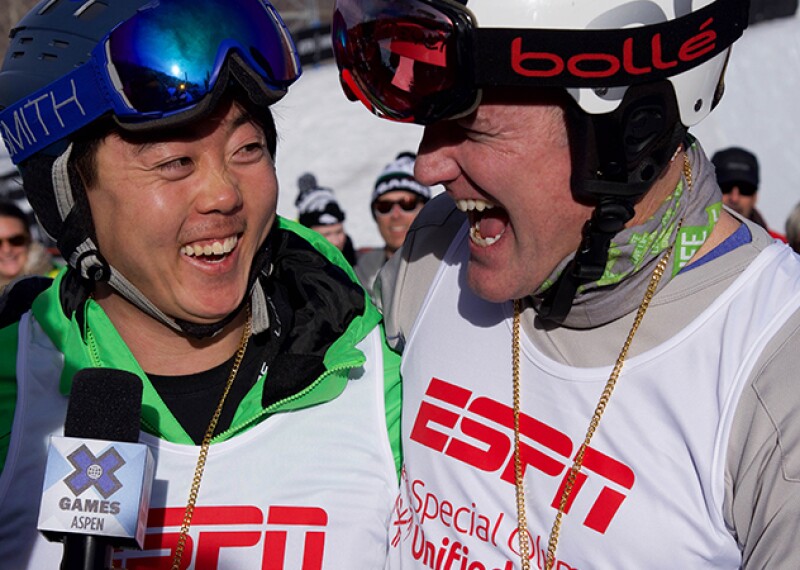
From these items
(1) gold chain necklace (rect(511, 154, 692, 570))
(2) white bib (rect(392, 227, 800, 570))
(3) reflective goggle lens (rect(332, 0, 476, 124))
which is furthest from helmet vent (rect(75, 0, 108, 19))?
(1) gold chain necklace (rect(511, 154, 692, 570))

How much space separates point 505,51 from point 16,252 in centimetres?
521

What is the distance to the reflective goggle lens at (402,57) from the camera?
242cm

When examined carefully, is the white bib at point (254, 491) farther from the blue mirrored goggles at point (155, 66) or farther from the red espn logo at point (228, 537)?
the blue mirrored goggles at point (155, 66)

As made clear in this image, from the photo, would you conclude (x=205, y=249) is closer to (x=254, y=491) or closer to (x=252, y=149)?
(x=252, y=149)

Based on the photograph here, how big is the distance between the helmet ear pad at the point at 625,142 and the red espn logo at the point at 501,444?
63 centimetres

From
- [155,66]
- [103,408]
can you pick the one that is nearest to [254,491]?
[103,408]

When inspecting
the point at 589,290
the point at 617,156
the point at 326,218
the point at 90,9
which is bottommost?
the point at 326,218

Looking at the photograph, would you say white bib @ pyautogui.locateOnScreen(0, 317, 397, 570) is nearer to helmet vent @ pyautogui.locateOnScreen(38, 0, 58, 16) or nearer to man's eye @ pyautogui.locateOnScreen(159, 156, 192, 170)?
man's eye @ pyautogui.locateOnScreen(159, 156, 192, 170)

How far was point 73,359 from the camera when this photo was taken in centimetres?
266

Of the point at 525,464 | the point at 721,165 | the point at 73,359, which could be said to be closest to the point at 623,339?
the point at 525,464

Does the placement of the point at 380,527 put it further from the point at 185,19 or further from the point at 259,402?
the point at 185,19

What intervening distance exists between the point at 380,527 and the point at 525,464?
49 centimetres

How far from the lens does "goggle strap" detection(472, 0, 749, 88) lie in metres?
2.34

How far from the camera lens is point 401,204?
7.57 m
